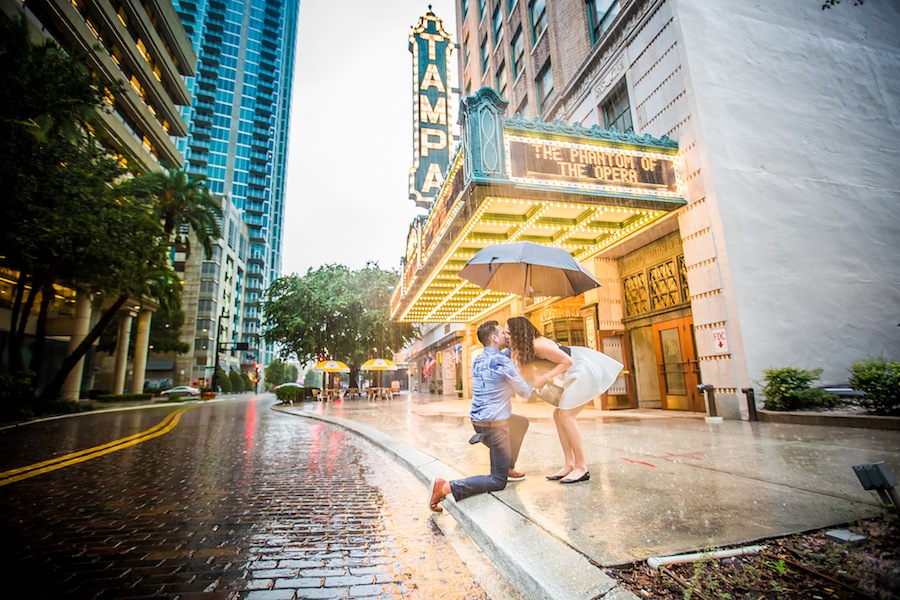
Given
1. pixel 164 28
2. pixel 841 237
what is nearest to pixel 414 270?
pixel 841 237

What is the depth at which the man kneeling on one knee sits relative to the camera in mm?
3652

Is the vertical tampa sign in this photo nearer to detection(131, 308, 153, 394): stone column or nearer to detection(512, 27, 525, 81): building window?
detection(512, 27, 525, 81): building window

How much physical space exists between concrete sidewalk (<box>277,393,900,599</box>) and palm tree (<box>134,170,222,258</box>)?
77.1 ft

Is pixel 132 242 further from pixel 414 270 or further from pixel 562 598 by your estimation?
pixel 562 598

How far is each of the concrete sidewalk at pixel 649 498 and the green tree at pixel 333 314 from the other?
2297 centimetres

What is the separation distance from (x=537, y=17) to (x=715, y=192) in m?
13.0

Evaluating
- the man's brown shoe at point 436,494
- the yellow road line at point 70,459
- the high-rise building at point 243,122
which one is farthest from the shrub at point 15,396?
the high-rise building at point 243,122

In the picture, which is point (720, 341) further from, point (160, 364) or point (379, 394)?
point (160, 364)

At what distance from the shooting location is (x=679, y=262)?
1092cm

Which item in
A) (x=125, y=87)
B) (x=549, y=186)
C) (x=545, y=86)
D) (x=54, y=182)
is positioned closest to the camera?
(x=549, y=186)

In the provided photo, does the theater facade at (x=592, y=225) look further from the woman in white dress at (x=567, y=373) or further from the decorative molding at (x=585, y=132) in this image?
the woman in white dress at (x=567, y=373)

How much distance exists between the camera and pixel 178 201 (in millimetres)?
23375

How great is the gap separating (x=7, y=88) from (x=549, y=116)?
16500mm

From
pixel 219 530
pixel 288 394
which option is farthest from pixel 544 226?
pixel 288 394
